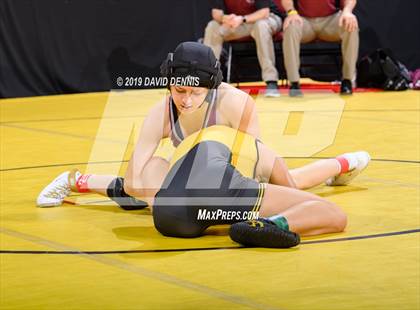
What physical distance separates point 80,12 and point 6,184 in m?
6.27

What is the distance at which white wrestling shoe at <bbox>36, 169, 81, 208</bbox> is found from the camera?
16.2ft

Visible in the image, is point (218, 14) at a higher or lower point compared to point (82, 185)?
lower

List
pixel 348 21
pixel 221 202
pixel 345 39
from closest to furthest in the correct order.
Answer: pixel 221 202 < pixel 348 21 < pixel 345 39

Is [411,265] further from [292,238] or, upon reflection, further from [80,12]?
[80,12]

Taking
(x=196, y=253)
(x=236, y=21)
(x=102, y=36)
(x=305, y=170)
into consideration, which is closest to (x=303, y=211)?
(x=196, y=253)

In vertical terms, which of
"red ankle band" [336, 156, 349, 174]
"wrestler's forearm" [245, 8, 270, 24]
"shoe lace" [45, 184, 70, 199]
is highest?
"red ankle band" [336, 156, 349, 174]

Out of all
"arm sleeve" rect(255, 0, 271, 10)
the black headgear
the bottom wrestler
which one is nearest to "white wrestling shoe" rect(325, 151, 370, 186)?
the bottom wrestler

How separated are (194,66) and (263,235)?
861 mm

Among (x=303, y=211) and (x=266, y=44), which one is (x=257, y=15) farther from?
(x=303, y=211)

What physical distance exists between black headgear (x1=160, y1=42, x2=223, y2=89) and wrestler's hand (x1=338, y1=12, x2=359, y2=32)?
6288 millimetres

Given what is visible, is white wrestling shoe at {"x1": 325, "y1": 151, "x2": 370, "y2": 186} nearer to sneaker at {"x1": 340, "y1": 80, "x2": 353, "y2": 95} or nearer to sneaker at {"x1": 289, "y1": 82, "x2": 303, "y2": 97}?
sneaker at {"x1": 289, "y1": 82, "x2": 303, "y2": 97}

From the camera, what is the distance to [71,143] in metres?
7.45

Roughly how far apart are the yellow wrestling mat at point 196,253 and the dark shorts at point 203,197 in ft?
0.25

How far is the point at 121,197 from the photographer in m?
4.95
